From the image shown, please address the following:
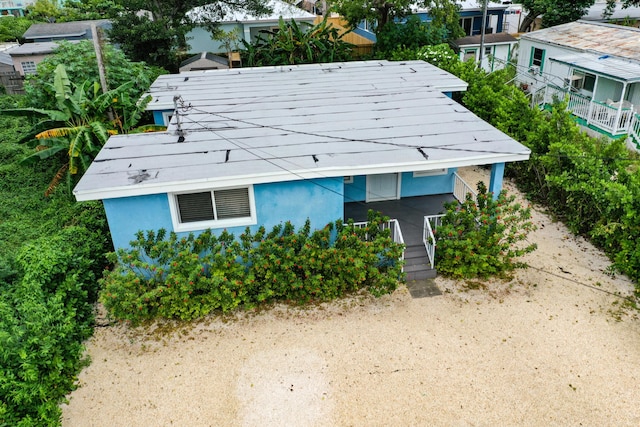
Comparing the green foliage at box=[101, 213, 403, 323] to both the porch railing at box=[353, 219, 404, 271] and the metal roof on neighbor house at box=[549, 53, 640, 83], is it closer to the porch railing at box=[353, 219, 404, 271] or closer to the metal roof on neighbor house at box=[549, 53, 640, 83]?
the porch railing at box=[353, 219, 404, 271]

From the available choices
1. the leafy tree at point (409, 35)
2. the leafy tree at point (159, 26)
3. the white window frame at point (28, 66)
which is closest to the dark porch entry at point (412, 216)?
the leafy tree at point (409, 35)

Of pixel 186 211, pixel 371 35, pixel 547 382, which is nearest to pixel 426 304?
pixel 547 382

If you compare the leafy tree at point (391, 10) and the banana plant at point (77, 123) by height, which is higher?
the leafy tree at point (391, 10)

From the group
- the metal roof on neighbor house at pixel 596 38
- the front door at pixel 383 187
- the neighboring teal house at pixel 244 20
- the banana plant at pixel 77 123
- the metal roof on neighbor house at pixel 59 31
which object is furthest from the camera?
the metal roof on neighbor house at pixel 59 31

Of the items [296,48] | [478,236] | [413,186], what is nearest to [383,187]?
[413,186]

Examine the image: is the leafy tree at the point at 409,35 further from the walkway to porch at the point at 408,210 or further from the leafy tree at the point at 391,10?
the walkway to porch at the point at 408,210

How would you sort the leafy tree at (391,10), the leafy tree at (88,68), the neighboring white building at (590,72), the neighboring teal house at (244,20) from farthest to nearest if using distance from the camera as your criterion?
the neighboring teal house at (244,20)
the leafy tree at (391,10)
the neighboring white building at (590,72)
the leafy tree at (88,68)
